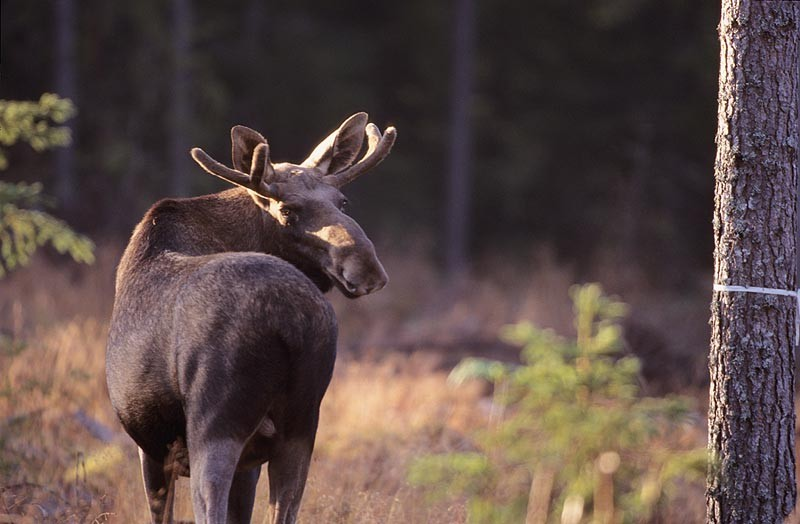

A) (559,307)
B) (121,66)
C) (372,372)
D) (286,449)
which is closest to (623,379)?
(286,449)

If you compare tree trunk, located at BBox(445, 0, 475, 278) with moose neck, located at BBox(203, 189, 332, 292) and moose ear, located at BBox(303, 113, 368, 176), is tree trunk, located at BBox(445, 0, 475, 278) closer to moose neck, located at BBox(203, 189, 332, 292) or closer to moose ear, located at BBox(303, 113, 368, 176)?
moose ear, located at BBox(303, 113, 368, 176)

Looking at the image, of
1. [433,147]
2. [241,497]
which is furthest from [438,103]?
[241,497]

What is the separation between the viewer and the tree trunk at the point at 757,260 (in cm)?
520

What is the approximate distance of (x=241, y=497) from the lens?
4973 mm

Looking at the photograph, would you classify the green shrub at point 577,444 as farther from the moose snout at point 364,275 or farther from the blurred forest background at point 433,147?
the blurred forest background at point 433,147

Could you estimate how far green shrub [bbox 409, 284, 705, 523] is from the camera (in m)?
3.27

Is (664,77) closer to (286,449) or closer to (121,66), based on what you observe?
(121,66)

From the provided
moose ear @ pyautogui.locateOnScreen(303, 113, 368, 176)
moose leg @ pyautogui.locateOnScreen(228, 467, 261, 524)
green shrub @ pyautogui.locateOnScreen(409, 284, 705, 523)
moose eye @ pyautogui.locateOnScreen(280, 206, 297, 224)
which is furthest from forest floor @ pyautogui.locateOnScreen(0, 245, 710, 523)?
moose ear @ pyautogui.locateOnScreen(303, 113, 368, 176)

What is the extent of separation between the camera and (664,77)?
84.9 feet

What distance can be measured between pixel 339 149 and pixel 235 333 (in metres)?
1.87

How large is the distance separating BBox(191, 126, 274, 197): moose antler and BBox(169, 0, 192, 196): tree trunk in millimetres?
16866

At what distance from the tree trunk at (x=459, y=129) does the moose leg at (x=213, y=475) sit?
65.9 ft

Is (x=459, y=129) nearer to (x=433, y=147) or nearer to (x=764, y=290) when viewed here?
(x=433, y=147)

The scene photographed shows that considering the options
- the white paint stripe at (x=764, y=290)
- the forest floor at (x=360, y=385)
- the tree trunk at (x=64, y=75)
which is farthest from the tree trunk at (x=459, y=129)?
the white paint stripe at (x=764, y=290)
